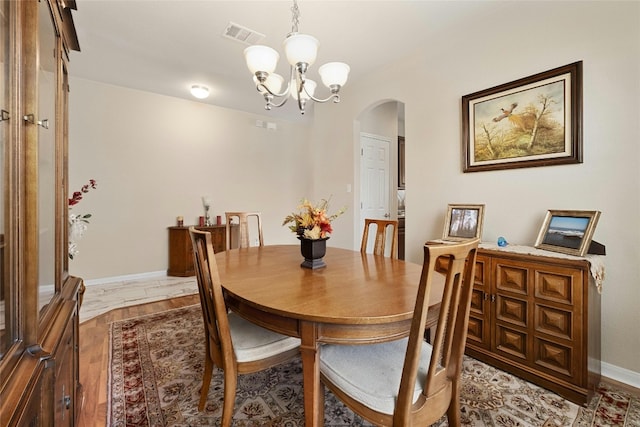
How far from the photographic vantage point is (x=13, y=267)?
2.41ft

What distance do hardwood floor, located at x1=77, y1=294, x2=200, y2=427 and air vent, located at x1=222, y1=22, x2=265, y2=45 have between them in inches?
109

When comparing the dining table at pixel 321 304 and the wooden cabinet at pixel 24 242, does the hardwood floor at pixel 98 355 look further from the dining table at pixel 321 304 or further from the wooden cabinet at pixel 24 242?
the dining table at pixel 321 304

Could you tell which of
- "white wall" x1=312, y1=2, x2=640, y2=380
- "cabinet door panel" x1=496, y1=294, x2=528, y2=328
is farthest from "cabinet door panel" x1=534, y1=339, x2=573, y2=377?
"white wall" x1=312, y1=2, x2=640, y2=380

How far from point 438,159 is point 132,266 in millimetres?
4288

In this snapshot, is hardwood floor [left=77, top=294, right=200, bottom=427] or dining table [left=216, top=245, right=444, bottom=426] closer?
dining table [left=216, top=245, right=444, bottom=426]

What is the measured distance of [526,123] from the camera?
7.22 ft

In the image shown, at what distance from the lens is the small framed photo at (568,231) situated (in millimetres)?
1761

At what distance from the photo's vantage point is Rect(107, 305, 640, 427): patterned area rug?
1.48 meters

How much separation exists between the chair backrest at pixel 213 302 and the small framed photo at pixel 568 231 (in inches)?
79.8

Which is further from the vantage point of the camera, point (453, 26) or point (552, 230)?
point (453, 26)

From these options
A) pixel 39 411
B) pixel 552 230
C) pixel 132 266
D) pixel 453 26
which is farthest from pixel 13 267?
pixel 132 266

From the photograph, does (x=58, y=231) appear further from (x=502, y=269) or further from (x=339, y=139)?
(x=339, y=139)

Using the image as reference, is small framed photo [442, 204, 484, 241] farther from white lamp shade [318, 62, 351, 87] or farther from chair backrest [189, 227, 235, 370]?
chair backrest [189, 227, 235, 370]

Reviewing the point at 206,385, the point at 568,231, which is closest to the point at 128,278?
the point at 206,385
